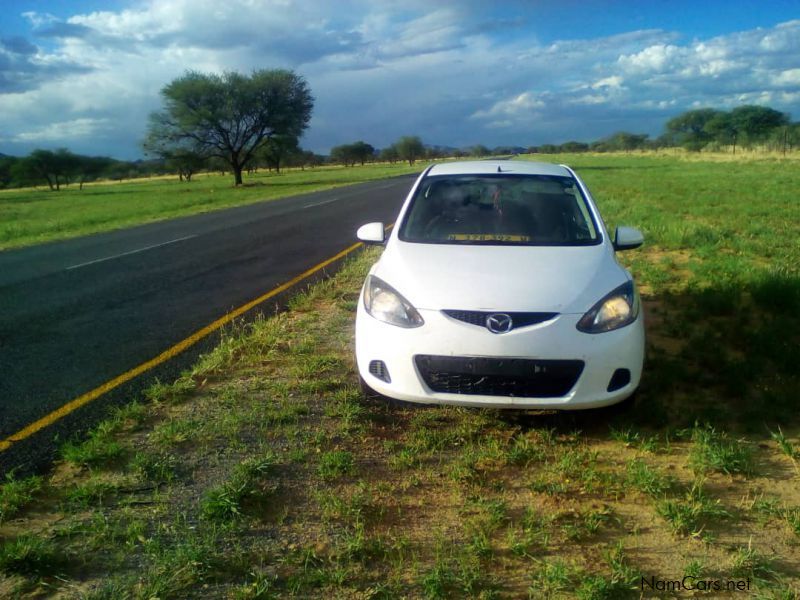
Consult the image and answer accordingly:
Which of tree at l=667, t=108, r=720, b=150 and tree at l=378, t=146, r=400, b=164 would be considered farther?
tree at l=378, t=146, r=400, b=164

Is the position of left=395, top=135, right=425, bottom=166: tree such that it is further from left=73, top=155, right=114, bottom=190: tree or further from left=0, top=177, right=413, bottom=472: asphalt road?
left=0, top=177, right=413, bottom=472: asphalt road

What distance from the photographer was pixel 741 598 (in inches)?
95.6

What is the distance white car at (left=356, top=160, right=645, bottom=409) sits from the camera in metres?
3.49

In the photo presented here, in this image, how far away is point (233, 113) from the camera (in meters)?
47.3

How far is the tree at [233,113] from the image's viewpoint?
46094mm

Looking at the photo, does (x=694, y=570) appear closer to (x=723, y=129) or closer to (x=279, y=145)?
(x=279, y=145)

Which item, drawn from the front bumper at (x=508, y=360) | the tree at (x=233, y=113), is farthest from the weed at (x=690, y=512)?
the tree at (x=233, y=113)

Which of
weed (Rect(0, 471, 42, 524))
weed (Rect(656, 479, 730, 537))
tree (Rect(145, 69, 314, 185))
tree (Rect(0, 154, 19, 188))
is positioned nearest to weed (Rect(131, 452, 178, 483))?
weed (Rect(0, 471, 42, 524))

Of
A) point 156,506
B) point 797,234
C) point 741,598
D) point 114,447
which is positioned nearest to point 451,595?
point 741,598

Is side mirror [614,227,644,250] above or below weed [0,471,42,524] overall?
above

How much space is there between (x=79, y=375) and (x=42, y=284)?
496 centimetres

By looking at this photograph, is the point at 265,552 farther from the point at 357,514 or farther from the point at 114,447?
the point at 114,447

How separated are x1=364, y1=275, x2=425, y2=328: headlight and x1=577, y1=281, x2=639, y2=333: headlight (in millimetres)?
945

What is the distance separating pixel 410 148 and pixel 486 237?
131930 mm
